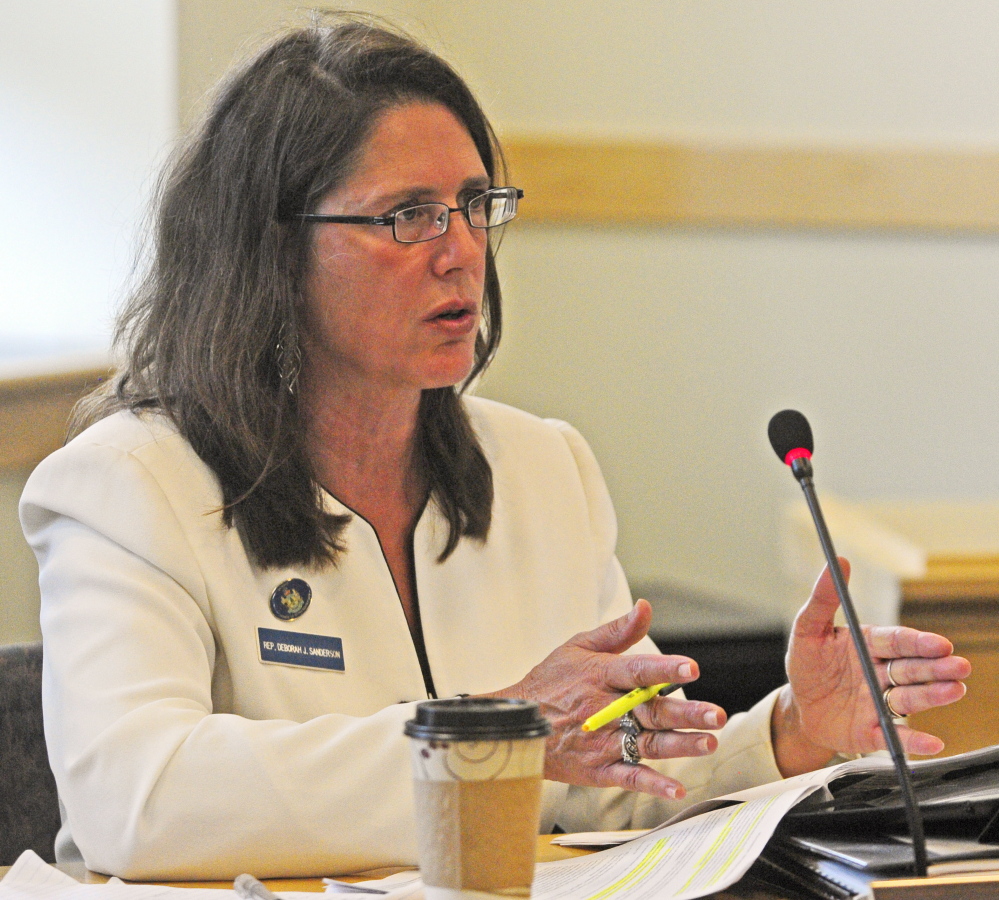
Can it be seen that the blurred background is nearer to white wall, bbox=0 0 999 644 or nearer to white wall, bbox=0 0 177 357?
white wall, bbox=0 0 999 644

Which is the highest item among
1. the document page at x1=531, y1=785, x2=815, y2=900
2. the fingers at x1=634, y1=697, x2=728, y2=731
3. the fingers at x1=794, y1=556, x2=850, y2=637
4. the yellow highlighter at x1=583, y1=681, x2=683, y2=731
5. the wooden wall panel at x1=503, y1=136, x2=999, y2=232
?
the wooden wall panel at x1=503, y1=136, x2=999, y2=232

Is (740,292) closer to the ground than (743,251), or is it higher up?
closer to the ground

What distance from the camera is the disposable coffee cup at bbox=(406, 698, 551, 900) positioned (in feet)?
2.60

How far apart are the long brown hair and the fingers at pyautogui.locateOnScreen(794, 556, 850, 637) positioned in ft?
1.53

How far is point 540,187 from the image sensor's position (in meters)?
4.47

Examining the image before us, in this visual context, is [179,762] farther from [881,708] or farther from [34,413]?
[34,413]

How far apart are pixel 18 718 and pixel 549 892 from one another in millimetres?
693

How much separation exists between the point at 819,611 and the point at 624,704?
0.30 meters

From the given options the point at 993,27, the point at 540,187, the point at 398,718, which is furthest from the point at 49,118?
the point at 993,27

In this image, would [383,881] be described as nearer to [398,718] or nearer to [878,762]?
[398,718]

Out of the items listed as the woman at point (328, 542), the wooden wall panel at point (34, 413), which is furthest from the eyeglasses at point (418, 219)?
the wooden wall panel at point (34, 413)

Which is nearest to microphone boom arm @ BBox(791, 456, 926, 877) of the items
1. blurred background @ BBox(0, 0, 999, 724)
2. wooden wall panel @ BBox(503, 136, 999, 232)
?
blurred background @ BBox(0, 0, 999, 724)

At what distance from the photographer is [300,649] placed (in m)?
1.41

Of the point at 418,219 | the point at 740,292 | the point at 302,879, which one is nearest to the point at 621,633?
the point at 302,879
